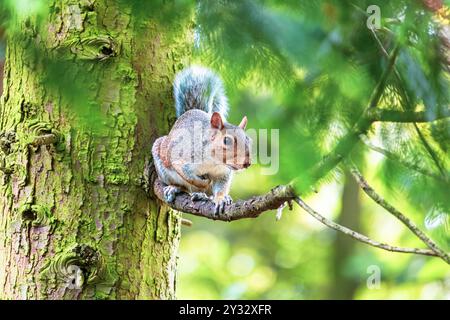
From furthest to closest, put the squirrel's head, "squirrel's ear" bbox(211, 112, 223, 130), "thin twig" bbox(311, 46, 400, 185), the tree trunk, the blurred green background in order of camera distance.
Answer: "squirrel's ear" bbox(211, 112, 223, 130), the squirrel's head, the tree trunk, the blurred green background, "thin twig" bbox(311, 46, 400, 185)

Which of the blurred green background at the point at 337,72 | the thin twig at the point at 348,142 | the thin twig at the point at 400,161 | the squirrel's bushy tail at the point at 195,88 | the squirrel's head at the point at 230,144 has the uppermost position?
the squirrel's bushy tail at the point at 195,88

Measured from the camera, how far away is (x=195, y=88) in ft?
6.19

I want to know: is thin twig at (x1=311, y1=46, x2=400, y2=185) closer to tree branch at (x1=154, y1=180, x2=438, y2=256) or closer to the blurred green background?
the blurred green background

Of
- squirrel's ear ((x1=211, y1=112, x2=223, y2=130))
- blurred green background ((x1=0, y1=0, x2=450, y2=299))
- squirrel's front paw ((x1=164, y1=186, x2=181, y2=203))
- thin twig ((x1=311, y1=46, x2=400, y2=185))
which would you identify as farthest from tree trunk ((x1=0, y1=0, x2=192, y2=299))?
thin twig ((x1=311, y1=46, x2=400, y2=185))

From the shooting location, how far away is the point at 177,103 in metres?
1.84

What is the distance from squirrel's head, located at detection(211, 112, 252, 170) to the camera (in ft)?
5.58

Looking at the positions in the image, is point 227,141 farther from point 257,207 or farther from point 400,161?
point 400,161

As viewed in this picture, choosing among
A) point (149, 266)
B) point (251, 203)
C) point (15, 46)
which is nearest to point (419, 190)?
point (251, 203)

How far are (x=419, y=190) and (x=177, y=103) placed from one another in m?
0.84

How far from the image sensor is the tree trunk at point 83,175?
1.58 m

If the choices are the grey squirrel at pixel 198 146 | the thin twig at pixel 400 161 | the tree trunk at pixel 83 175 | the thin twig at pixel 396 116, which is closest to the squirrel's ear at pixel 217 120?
the grey squirrel at pixel 198 146

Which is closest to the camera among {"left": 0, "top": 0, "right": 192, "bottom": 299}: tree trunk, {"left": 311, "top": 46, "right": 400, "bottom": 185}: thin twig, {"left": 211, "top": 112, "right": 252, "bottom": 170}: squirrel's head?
{"left": 311, "top": 46, "right": 400, "bottom": 185}: thin twig

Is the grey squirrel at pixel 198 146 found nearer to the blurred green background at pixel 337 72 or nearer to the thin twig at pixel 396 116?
the blurred green background at pixel 337 72
